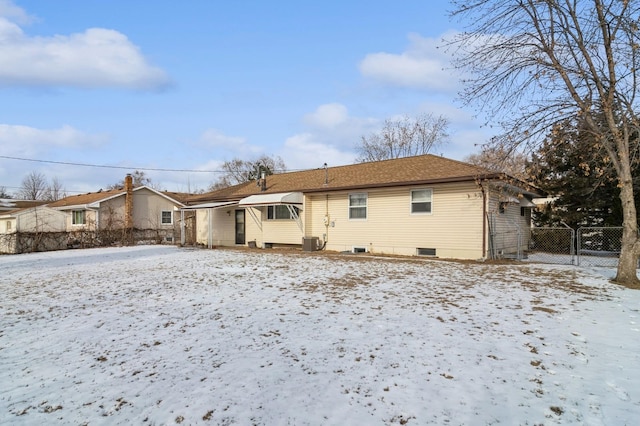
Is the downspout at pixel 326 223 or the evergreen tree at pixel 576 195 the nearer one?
the downspout at pixel 326 223

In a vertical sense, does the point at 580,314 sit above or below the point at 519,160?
below

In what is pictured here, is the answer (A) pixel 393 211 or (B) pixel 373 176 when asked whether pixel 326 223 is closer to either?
(B) pixel 373 176

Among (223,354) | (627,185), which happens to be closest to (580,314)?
(627,185)

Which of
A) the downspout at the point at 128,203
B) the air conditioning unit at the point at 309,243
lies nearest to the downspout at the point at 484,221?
the air conditioning unit at the point at 309,243

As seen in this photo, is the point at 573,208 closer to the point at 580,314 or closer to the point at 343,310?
the point at 580,314

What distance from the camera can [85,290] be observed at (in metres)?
8.23

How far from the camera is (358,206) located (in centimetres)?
1641

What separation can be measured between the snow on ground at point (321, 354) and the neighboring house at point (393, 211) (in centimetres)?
523

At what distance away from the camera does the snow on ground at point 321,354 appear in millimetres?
3248

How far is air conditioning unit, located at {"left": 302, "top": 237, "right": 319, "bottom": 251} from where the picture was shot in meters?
17.0

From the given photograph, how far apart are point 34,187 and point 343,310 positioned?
72.8 m

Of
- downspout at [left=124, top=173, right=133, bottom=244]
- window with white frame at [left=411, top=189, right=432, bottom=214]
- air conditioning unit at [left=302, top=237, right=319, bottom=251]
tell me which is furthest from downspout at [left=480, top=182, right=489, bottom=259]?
downspout at [left=124, top=173, right=133, bottom=244]

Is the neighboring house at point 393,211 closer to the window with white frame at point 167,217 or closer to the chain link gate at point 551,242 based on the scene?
the chain link gate at point 551,242

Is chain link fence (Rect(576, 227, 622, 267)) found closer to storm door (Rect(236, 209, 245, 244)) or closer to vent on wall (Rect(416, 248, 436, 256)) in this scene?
vent on wall (Rect(416, 248, 436, 256))
